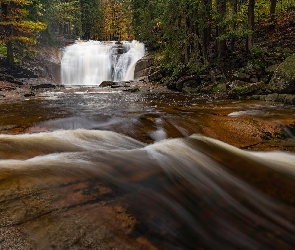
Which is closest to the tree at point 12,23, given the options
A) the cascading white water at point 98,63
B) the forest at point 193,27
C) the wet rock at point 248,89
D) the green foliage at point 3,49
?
the forest at point 193,27

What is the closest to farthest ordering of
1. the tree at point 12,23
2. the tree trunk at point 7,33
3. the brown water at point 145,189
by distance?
the brown water at point 145,189 < the tree at point 12,23 < the tree trunk at point 7,33

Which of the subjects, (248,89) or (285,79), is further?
(248,89)

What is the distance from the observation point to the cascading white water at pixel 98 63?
2712 centimetres

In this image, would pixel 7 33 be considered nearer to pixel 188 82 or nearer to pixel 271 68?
pixel 188 82

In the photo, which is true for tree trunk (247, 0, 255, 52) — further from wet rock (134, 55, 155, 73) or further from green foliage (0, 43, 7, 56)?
green foliage (0, 43, 7, 56)

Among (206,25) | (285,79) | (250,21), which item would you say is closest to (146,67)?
(206,25)

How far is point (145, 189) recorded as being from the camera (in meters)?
3.11

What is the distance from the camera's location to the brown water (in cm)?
233

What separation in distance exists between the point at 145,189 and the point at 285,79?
802cm

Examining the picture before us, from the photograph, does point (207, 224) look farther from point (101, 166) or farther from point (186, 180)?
point (101, 166)

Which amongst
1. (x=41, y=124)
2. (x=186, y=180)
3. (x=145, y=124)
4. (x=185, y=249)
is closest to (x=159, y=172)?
(x=186, y=180)

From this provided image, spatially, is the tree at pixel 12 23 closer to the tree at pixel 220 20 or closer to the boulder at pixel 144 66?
the boulder at pixel 144 66

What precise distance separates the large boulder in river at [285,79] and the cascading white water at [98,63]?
17324 mm

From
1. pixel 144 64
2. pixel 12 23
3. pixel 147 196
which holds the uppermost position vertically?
pixel 12 23
